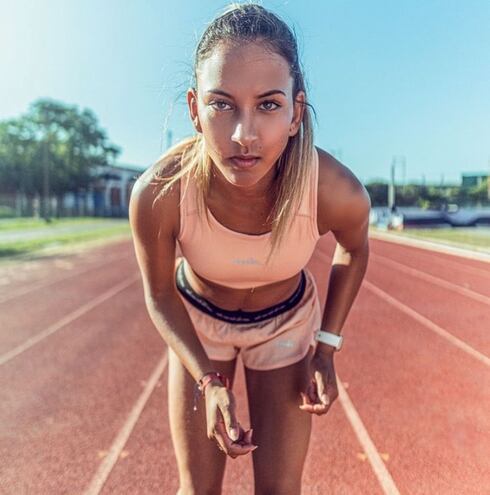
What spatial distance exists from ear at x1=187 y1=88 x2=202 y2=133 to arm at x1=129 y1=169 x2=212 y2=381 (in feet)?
0.57

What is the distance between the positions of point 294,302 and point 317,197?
1.33 feet

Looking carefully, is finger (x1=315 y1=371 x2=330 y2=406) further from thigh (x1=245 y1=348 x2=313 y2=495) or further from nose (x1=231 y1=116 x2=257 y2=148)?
nose (x1=231 y1=116 x2=257 y2=148)

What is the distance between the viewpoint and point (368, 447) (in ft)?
10.3

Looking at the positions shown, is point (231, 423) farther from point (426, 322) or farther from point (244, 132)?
point (426, 322)

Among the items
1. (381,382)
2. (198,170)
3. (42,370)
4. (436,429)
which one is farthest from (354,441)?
(42,370)

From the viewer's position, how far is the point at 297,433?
1573 millimetres

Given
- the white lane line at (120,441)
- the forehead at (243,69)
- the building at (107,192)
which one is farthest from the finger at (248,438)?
the building at (107,192)

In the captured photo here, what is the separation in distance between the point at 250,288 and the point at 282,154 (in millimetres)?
430

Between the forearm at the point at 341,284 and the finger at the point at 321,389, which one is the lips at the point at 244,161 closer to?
the forearm at the point at 341,284

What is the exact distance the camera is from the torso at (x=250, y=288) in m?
1.45

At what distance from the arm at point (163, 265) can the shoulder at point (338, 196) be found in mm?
381

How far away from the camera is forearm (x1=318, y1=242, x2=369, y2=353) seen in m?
1.62

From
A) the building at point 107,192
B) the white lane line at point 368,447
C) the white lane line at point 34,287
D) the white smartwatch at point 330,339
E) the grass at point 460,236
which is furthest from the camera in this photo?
the building at point 107,192

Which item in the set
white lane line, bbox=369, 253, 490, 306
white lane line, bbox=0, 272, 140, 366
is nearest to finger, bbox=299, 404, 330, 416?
white lane line, bbox=0, 272, 140, 366
